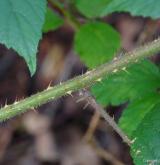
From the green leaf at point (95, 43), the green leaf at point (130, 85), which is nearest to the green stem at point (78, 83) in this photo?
the green leaf at point (130, 85)

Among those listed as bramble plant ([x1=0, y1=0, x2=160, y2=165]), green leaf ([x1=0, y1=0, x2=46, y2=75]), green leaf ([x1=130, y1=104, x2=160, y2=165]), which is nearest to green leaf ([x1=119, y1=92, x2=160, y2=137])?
bramble plant ([x1=0, y1=0, x2=160, y2=165])

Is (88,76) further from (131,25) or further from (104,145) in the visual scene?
(131,25)

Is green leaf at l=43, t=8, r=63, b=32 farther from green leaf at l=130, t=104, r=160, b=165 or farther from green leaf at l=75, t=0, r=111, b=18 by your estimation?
green leaf at l=130, t=104, r=160, b=165

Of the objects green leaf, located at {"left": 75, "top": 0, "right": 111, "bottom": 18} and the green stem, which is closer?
the green stem

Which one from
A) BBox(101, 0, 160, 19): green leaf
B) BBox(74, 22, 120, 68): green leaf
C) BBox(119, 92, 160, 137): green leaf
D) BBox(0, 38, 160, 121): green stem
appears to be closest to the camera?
BBox(0, 38, 160, 121): green stem

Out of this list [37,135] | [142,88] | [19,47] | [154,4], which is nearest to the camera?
[19,47]

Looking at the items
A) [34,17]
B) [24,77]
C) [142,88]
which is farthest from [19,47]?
[24,77]
